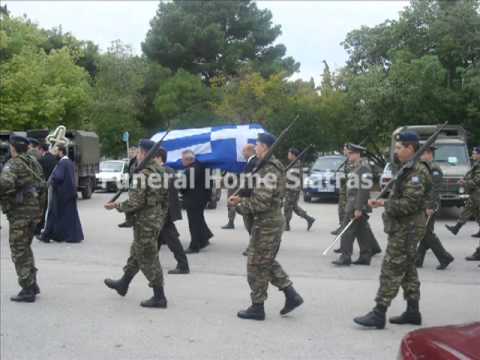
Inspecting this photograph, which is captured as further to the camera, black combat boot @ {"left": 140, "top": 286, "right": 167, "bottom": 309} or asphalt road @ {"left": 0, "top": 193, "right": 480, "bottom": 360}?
black combat boot @ {"left": 140, "top": 286, "right": 167, "bottom": 309}

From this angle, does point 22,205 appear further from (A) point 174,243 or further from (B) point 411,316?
(B) point 411,316

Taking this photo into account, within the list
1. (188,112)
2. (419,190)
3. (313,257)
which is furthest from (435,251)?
(188,112)

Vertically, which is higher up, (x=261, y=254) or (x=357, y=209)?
(x=357, y=209)

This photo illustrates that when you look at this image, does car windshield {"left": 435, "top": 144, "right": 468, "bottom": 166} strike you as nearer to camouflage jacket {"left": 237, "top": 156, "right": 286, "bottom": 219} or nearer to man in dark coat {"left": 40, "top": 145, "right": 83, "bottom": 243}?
man in dark coat {"left": 40, "top": 145, "right": 83, "bottom": 243}

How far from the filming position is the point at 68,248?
10.9 metres

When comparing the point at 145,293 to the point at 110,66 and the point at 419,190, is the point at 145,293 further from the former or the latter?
the point at 110,66

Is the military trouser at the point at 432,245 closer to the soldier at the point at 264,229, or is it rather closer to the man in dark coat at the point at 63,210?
the soldier at the point at 264,229

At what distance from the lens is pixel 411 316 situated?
6.10 metres

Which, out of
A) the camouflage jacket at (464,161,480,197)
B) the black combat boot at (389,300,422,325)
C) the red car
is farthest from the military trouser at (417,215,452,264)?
the red car

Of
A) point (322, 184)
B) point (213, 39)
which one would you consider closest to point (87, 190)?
point (322, 184)

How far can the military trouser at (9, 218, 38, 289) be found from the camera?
6.83 m

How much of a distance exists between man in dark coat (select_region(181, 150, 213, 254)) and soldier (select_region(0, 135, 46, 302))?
3.39m

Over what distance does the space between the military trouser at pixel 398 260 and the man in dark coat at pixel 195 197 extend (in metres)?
4.74

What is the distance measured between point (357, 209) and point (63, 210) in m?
5.63
